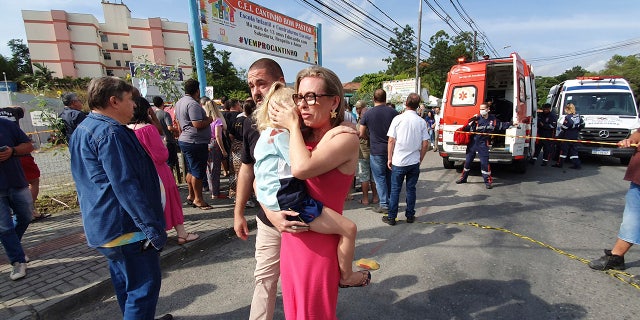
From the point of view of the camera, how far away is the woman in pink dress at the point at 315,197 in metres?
1.37

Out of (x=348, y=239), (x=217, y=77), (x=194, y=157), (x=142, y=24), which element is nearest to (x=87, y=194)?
(x=348, y=239)

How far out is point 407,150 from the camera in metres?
4.47

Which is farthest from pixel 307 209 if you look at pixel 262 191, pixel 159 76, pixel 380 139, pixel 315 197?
pixel 159 76

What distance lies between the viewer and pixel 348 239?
4.54 feet

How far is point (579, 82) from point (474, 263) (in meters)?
9.86

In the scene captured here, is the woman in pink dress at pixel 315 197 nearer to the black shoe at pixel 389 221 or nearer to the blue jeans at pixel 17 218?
the blue jeans at pixel 17 218

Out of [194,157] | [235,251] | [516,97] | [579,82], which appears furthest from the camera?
[579,82]

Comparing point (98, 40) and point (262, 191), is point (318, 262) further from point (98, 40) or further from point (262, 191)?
point (98, 40)

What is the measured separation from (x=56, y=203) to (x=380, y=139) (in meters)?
6.06

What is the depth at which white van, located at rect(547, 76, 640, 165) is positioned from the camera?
333 inches

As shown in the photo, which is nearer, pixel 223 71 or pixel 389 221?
pixel 389 221

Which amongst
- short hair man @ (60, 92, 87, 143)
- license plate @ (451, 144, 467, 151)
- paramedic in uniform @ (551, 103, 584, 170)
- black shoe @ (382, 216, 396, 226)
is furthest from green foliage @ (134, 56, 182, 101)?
paramedic in uniform @ (551, 103, 584, 170)

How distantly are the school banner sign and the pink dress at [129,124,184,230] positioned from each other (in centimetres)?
503

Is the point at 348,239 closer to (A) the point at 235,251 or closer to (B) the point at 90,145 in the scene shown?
(B) the point at 90,145
